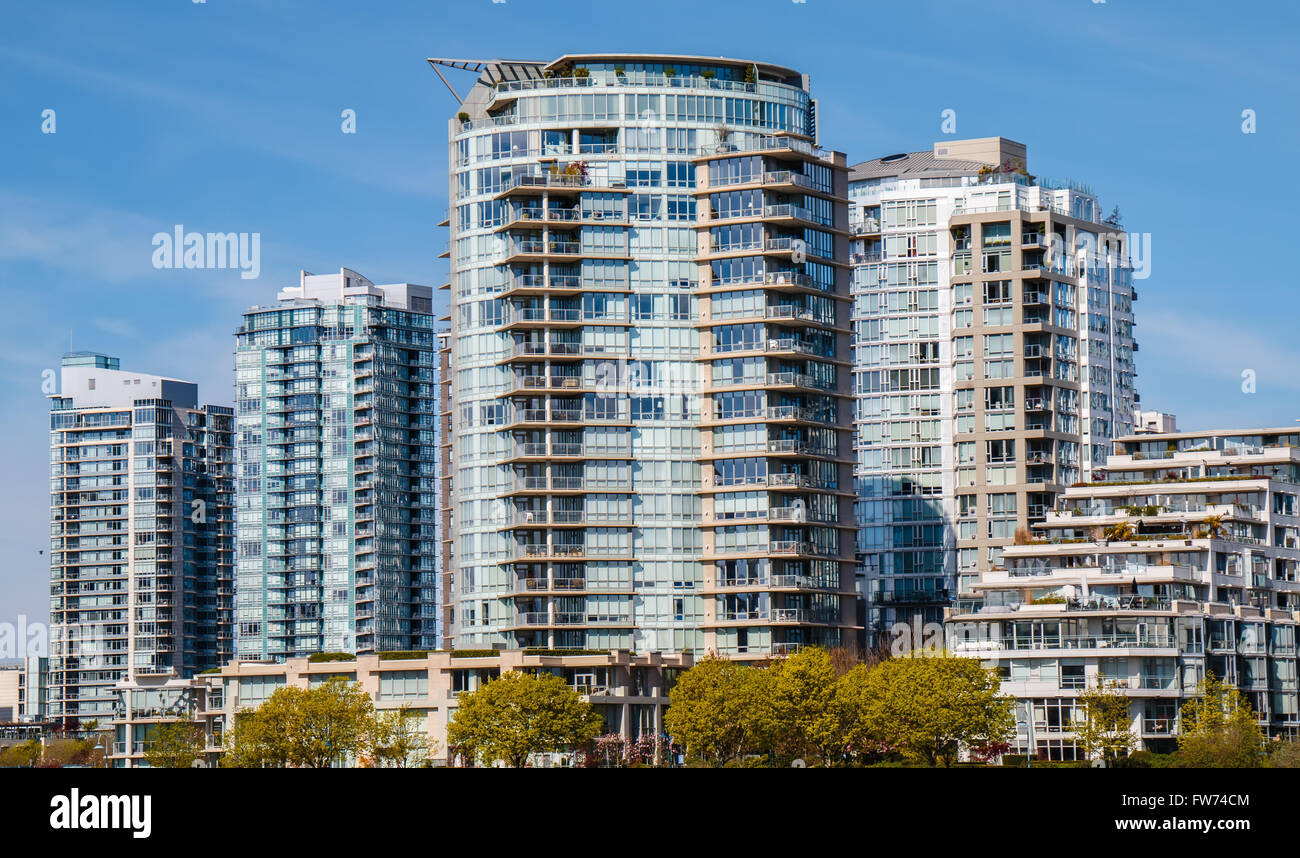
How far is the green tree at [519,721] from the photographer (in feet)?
507

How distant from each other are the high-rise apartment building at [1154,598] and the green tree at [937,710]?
7.46 metres

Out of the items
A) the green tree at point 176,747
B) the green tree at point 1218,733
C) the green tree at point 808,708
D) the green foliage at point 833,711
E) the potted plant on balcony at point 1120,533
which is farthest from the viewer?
the green tree at point 176,747

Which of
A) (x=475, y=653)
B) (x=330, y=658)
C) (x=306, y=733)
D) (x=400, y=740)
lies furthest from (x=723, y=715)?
(x=330, y=658)

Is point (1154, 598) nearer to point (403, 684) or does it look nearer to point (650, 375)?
point (650, 375)

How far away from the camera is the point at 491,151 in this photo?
183750mm

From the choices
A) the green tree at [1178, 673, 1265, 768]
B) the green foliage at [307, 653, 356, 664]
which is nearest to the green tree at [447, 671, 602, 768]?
the green foliage at [307, 653, 356, 664]

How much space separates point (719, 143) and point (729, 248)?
386 inches

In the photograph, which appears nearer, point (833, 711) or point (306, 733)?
point (833, 711)

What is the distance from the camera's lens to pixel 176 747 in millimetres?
185750

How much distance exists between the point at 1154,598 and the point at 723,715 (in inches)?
1409

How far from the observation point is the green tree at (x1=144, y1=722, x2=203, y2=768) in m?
184

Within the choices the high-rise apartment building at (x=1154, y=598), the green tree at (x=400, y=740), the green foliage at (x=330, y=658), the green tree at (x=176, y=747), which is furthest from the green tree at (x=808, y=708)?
the green tree at (x=176, y=747)

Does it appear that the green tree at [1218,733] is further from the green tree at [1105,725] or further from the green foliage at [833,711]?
the green foliage at [833,711]
